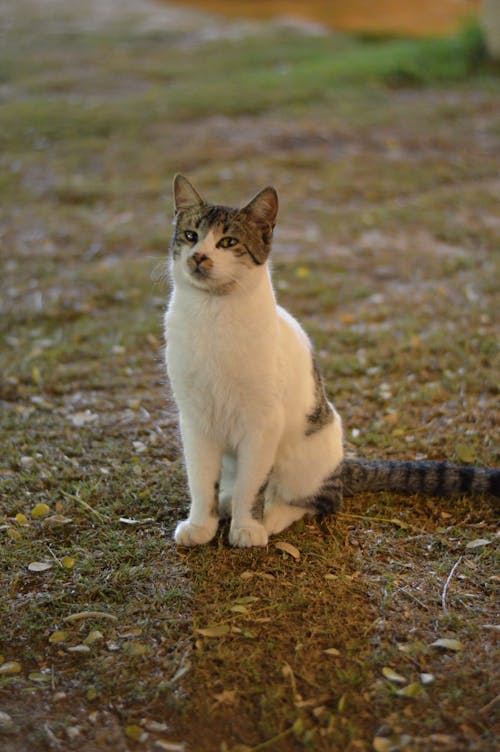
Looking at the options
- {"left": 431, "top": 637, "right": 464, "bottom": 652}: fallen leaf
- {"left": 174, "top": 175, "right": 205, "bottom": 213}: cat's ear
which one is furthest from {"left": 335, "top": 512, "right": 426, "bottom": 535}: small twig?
{"left": 174, "top": 175, "right": 205, "bottom": 213}: cat's ear

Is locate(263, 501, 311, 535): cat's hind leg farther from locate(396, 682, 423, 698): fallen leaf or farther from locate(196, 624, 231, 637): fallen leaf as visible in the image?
locate(396, 682, 423, 698): fallen leaf

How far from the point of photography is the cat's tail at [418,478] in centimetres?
373

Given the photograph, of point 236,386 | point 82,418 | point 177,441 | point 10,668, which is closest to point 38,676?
point 10,668

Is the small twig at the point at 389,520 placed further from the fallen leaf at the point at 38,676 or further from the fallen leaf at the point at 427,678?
the fallen leaf at the point at 38,676

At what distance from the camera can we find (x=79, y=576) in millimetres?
3355

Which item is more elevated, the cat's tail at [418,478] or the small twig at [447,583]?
the cat's tail at [418,478]

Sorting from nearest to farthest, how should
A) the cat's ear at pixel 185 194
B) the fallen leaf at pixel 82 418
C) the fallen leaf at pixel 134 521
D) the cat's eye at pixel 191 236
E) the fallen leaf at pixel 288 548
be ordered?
1. the cat's eye at pixel 191 236
2. the cat's ear at pixel 185 194
3. the fallen leaf at pixel 288 548
4. the fallen leaf at pixel 134 521
5. the fallen leaf at pixel 82 418

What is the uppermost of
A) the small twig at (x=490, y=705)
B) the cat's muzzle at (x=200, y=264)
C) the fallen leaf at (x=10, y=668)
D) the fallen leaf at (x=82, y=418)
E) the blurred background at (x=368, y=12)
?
the blurred background at (x=368, y=12)

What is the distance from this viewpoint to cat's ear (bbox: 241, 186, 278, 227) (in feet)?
10.5

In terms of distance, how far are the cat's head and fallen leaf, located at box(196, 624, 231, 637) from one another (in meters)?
1.23

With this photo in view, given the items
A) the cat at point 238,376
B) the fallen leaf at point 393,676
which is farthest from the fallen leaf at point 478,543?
the fallen leaf at point 393,676

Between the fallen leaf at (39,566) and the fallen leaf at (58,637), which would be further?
the fallen leaf at (39,566)

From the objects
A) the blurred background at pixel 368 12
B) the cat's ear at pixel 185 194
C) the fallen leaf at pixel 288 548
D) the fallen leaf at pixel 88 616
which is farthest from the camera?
the blurred background at pixel 368 12

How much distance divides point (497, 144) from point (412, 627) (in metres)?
7.80
